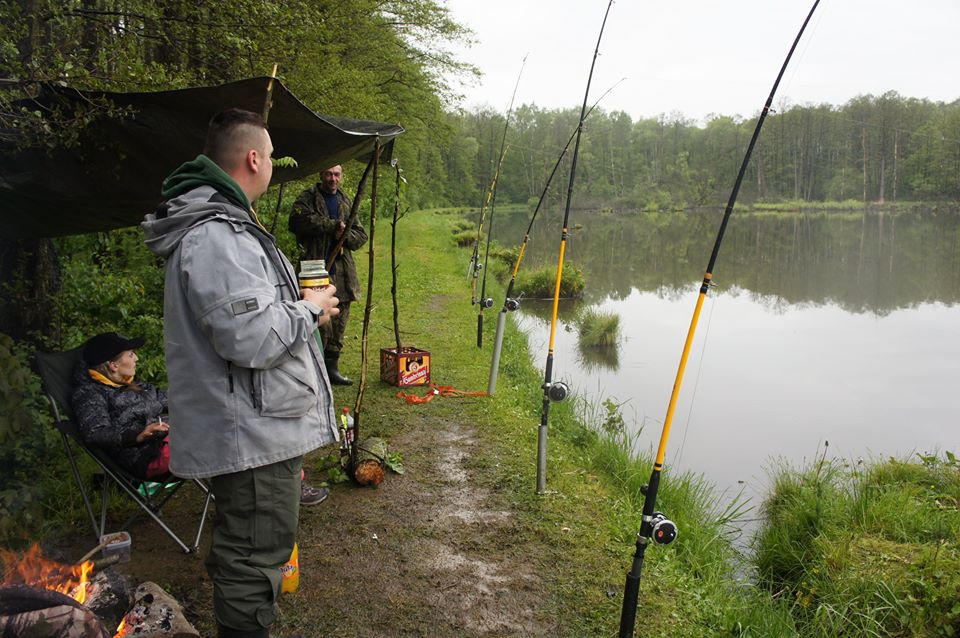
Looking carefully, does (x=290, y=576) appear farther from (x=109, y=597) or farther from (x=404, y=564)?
(x=109, y=597)

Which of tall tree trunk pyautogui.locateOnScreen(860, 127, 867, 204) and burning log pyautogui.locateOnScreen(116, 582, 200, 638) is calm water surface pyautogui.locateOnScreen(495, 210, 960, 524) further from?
tall tree trunk pyautogui.locateOnScreen(860, 127, 867, 204)

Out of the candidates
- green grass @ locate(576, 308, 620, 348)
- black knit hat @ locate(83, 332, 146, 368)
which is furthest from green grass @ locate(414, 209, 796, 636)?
green grass @ locate(576, 308, 620, 348)

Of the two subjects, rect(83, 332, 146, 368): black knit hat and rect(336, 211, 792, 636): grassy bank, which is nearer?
rect(336, 211, 792, 636): grassy bank

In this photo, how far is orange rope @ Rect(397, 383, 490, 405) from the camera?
6.07 metres

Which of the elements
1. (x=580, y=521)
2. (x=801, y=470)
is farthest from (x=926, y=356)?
(x=580, y=521)

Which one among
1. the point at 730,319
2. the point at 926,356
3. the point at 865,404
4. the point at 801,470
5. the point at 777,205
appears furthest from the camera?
the point at 777,205

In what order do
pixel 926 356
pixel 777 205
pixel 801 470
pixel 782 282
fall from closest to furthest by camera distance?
pixel 801 470
pixel 926 356
pixel 782 282
pixel 777 205

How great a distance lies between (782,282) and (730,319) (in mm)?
5388

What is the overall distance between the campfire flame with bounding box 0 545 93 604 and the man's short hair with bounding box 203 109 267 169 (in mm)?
1630

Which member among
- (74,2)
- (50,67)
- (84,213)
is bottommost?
(84,213)

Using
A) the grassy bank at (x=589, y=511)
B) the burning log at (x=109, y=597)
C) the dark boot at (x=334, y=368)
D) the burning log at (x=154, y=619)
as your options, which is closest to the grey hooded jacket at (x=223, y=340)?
the burning log at (x=154, y=619)

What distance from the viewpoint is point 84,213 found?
3.85m

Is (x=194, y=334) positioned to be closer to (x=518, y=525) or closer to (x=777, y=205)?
(x=518, y=525)

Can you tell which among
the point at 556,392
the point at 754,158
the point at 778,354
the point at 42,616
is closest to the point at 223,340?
Answer: the point at 42,616
